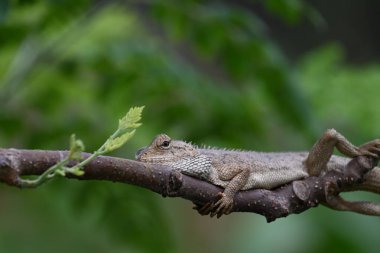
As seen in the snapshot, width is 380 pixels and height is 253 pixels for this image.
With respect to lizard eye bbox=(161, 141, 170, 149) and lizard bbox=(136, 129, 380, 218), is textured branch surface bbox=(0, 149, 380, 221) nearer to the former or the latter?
lizard bbox=(136, 129, 380, 218)

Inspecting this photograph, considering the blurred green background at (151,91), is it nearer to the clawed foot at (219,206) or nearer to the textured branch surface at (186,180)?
the textured branch surface at (186,180)

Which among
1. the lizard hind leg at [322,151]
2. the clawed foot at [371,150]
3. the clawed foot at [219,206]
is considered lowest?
the clawed foot at [219,206]

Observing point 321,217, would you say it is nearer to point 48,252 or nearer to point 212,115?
point 212,115

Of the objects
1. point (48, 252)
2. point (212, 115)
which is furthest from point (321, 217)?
point (48, 252)

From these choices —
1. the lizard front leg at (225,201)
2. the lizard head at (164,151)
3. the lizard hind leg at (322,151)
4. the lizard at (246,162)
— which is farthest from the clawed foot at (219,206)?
the lizard hind leg at (322,151)

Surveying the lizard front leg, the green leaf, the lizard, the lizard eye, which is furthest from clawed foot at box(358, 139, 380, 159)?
the green leaf

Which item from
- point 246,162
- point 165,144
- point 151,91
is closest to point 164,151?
point 165,144
